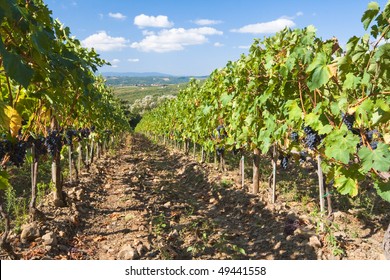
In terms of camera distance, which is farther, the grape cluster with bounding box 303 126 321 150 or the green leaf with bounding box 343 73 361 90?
the grape cluster with bounding box 303 126 321 150

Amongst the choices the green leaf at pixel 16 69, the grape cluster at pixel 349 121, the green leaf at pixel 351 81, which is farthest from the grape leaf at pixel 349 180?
the green leaf at pixel 16 69

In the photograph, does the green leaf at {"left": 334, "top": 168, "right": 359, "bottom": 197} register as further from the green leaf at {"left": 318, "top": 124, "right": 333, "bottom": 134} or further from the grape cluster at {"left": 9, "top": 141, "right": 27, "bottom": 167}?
the grape cluster at {"left": 9, "top": 141, "right": 27, "bottom": 167}

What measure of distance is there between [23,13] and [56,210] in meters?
5.95

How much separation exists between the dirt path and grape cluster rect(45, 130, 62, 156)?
52.1 inches

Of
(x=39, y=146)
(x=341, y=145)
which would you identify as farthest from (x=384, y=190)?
(x=39, y=146)

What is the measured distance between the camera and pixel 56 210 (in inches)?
279

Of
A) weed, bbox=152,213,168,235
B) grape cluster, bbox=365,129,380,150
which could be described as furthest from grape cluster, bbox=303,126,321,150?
weed, bbox=152,213,168,235

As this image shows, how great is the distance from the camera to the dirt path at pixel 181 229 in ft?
17.9

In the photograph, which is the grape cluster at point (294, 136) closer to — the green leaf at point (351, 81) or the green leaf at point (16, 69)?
the green leaf at point (351, 81)

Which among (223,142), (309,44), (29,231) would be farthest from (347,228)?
(29,231)

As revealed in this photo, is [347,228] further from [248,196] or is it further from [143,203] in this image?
[143,203]

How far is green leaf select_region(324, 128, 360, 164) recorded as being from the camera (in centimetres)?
338

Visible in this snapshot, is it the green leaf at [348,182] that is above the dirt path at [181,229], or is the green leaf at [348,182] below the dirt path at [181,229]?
above

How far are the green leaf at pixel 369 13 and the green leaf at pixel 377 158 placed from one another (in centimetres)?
114
